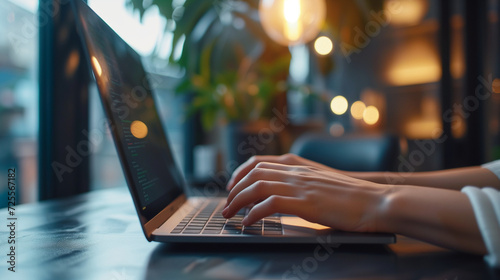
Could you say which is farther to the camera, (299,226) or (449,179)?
(449,179)

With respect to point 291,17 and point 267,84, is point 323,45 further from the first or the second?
point 291,17

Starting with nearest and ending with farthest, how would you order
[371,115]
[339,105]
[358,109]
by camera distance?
[371,115] < [358,109] < [339,105]

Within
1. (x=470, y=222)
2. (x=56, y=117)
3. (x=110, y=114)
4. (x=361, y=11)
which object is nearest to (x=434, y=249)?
(x=470, y=222)

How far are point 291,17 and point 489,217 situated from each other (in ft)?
4.26

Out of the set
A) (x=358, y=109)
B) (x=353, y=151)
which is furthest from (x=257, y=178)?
(x=358, y=109)

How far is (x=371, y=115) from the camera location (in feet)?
7.87

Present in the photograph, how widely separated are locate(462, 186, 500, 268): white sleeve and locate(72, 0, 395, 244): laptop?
10 centimetres

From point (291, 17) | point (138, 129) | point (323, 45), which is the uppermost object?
point (323, 45)

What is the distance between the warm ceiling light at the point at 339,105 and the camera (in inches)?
104

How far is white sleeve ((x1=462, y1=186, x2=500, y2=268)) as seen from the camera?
359 mm

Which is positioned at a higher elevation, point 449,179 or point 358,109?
point 358,109

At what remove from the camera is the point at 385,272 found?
0.35 m

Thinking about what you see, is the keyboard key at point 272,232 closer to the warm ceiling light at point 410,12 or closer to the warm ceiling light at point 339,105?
the warm ceiling light at point 410,12

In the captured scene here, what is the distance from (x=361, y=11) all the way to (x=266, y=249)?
5.41 ft
